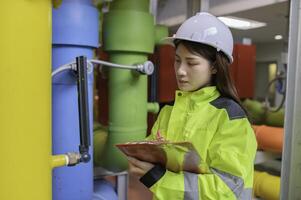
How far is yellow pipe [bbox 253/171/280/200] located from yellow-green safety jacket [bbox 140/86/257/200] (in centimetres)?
124

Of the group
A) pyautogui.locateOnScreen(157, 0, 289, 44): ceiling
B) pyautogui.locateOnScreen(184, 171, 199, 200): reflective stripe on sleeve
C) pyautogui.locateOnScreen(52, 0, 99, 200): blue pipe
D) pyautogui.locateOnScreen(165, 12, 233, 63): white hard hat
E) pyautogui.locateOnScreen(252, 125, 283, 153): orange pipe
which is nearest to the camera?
pyautogui.locateOnScreen(184, 171, 199, 200): reflective stripe on sleeve

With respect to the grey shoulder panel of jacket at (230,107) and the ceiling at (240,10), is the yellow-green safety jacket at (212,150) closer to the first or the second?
the grey shoulder panel of jacket at (230,107)

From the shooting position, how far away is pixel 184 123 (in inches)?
33.7

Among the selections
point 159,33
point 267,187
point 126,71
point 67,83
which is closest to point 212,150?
point 67,83

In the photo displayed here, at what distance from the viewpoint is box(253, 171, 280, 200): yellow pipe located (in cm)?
188

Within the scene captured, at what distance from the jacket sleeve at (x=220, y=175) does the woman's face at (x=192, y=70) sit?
15 cm

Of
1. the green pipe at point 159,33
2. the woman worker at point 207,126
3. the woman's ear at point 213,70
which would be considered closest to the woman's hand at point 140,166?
the woman worker at point 207,126

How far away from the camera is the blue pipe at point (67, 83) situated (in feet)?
3.48

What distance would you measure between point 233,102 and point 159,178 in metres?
0.29
